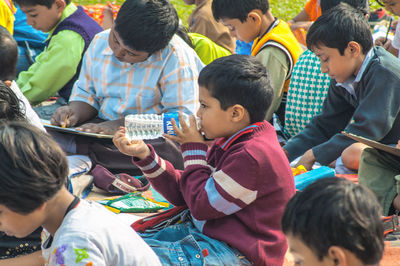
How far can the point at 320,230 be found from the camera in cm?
154

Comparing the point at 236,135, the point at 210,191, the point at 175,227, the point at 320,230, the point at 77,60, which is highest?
the point at 320,230

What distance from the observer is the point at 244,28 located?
4.46 metres

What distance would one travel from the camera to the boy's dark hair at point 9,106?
8.14 ft

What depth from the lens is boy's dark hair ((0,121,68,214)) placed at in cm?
167

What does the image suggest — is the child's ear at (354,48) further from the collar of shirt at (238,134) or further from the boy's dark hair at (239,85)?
the collar of shirt at (238,134)

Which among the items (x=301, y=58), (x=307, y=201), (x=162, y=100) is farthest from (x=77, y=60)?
(x=307, y=201)

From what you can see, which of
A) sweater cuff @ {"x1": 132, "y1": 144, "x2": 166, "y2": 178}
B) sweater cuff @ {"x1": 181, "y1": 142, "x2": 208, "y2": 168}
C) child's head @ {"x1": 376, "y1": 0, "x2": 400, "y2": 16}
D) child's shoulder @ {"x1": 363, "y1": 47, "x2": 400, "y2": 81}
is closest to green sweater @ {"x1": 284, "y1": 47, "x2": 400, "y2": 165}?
child's shoulder @ {"x1": 363, "y1": 47, "x2": 400, "y2": 81}

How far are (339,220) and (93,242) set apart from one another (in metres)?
0.72

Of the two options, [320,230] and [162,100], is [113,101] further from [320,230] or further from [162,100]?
[320,230]

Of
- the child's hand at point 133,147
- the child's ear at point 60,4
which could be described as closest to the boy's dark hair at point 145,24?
the child's ear at point 60,4

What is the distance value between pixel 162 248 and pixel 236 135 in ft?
1.86

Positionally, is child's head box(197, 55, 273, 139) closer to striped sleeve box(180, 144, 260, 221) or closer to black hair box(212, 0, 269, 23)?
striped sleeve box(180, 144, 260, 221)

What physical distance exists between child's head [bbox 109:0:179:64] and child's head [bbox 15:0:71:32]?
104cm

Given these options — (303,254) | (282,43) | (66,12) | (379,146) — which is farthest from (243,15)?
(303,254)
